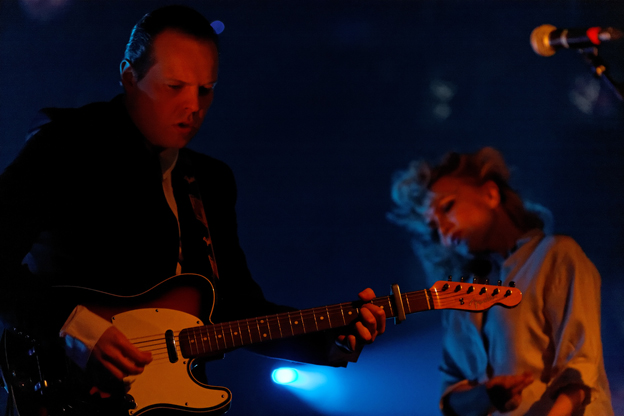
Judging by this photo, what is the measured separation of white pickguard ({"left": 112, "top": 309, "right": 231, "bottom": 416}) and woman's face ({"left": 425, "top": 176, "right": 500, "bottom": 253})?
1391 millimetres

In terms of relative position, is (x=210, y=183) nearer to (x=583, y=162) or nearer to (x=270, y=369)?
(x=270, y=369)

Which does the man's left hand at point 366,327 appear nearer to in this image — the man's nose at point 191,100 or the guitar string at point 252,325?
the guitar string at point 252,325

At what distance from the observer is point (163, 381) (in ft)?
5.59

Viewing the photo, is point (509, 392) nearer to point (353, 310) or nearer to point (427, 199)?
point (427, 199)

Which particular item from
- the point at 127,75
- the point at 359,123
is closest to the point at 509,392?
the point at 359,123

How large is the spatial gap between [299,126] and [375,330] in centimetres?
117

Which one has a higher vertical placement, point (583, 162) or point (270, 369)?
point (583, 162)

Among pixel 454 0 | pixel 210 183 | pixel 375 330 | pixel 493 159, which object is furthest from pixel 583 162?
pixel 210 183

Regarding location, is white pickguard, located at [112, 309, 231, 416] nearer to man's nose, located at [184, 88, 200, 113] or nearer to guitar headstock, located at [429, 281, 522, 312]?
guitar headstock, located at [429, 281, 522, 312]

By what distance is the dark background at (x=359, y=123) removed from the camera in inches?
101

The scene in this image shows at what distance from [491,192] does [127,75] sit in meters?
1.74

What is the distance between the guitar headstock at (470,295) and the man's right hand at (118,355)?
0.97 m

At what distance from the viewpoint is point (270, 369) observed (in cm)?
253

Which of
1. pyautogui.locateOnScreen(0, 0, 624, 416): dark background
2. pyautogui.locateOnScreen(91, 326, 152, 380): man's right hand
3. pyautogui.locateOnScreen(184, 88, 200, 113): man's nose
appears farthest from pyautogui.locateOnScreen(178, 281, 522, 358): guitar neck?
pyautogui.locateOnScreen(184, 88, 200, 113): man's nose
